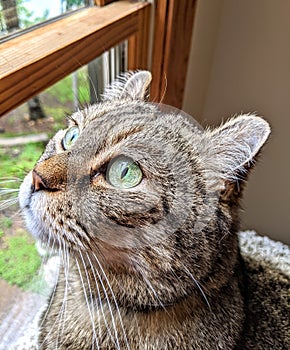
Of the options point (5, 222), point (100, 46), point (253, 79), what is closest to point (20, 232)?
point (5, 222)

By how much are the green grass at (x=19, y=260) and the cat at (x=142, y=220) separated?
13cm

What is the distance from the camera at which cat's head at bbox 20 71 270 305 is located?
716 mm

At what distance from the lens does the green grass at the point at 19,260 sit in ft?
3.05

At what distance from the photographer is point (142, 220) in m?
0.72

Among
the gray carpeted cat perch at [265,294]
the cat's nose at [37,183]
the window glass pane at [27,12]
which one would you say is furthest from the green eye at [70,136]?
the gray carpeted cat perch at [265,294]

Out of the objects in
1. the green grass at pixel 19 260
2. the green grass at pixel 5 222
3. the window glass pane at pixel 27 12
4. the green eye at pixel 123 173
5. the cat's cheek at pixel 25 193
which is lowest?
the green grass at pixel 19 260

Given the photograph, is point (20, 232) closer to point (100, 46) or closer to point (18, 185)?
point (18, 185)

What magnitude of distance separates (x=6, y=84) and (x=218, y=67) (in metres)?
0.96

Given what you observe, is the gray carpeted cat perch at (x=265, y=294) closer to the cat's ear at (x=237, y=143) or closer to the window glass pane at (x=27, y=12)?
Result: the cat's ear at (x=237, y=143)

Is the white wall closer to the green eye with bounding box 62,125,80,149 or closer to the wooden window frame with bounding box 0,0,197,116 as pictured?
the wooden window frame with bounding box 0,0,197,116

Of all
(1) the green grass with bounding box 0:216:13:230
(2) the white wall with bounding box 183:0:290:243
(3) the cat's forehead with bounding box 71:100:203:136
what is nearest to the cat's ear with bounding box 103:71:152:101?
(3) the cat's forehead with bounding box 71:100:203:136

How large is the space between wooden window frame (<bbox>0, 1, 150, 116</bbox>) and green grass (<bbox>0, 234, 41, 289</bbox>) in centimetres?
30

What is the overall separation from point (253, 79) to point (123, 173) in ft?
2.86

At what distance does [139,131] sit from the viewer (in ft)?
2.51
